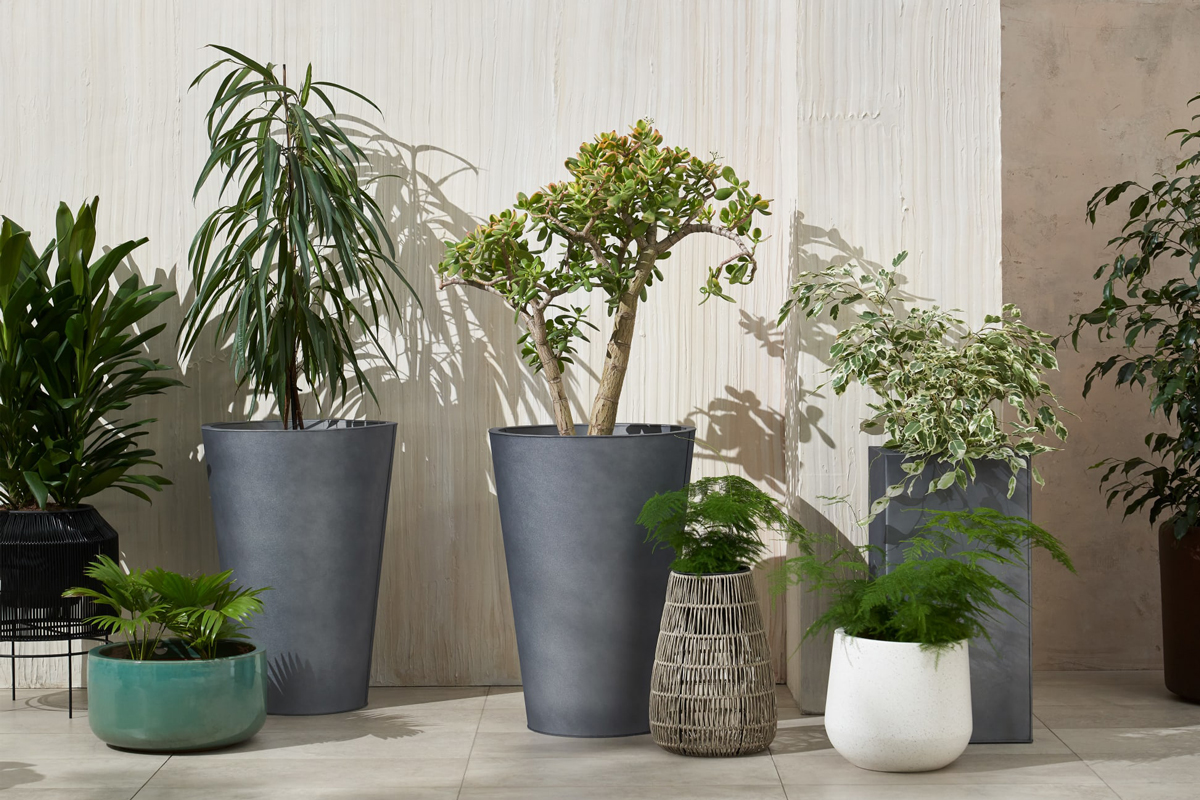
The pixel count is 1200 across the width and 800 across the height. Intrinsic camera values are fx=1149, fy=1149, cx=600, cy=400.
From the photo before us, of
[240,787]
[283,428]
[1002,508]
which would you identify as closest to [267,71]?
[283,428]

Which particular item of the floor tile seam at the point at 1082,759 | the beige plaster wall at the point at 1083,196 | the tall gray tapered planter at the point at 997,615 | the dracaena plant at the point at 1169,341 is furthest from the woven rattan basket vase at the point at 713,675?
the beige plaster wall at the point at 1083,196

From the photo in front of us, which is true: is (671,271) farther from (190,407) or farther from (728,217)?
(190,407)

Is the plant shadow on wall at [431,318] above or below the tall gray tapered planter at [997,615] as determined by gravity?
above

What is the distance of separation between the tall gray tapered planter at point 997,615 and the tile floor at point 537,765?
7 centimetres

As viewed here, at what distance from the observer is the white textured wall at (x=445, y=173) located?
3305 millimetres

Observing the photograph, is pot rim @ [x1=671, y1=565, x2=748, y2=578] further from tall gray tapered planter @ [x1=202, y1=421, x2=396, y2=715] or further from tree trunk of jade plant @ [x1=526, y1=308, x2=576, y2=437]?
tall gray tapered planter @ [x1=202, y1=421, x2=396, y2=715]

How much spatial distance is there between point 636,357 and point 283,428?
3.31 ft

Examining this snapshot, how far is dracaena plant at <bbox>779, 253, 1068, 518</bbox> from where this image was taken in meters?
2.64

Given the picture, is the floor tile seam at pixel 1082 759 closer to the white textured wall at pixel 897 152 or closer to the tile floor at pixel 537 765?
the tile floor at pixel 537 765

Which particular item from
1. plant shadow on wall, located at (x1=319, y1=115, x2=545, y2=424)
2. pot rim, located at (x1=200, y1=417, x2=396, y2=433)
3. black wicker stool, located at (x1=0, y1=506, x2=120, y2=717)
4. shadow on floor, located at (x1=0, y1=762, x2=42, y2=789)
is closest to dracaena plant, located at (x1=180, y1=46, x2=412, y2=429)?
pot rim, located at (x1=200, y1=417, x2=396, y2=433)

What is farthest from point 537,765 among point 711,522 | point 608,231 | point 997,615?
point 608,231

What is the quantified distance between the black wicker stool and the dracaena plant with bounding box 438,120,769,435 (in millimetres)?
1163

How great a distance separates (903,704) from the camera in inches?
96.1

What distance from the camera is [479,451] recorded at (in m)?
3.34
